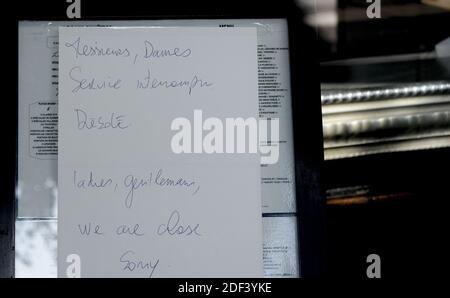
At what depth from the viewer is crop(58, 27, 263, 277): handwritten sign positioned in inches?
30.0

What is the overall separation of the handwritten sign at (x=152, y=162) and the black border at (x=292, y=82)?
0.03 m

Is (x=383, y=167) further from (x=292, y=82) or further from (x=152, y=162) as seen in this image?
(x=152, y=162)

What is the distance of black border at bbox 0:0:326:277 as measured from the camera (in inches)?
30.0

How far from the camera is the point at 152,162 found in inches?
30.5

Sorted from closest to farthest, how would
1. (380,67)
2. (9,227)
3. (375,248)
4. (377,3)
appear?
(9,227), (377,3), (375,248), (380,67)

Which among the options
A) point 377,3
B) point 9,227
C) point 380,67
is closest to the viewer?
point 9,227

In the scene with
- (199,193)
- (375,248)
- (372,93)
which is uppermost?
(372,93)

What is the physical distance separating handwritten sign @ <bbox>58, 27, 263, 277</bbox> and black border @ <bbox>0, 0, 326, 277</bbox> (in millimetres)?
27

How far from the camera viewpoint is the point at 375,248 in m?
1.22

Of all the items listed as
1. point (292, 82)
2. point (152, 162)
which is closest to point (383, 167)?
point (292, 82)

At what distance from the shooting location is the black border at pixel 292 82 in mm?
761
